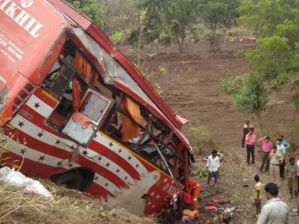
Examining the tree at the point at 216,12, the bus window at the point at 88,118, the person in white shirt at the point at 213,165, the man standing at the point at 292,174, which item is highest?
the tree at the point at 216,12

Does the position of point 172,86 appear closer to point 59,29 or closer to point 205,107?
point 205,107

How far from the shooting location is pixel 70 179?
638 cm

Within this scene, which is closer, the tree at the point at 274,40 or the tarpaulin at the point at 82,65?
the tarpaulin at the point at 82,65

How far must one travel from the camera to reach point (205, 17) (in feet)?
99.6

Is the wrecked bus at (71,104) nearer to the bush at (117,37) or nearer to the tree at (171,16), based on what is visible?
the bush at (117,37)

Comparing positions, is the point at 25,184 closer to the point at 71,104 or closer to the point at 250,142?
the point at 71,104

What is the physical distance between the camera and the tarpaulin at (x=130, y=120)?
6559 mm

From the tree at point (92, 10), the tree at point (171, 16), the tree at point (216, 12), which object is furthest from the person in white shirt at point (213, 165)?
the tree at point (216, 12)

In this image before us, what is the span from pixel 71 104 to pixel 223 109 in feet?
41.5

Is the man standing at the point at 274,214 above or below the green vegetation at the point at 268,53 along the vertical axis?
below

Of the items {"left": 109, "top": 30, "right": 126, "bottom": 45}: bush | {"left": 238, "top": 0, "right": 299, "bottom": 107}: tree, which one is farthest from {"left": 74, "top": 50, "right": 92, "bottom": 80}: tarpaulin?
{"left": 109, "top": 30, "right": 126, "bottom": 45}: bush

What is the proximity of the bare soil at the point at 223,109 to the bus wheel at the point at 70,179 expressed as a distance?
3.92m

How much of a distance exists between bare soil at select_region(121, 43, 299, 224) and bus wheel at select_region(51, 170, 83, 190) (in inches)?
154

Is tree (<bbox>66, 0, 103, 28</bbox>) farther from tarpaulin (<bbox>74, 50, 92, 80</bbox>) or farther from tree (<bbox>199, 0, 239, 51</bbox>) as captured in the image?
tarpaulin (<bbox>74, 50, 92, 80</bbox>)
